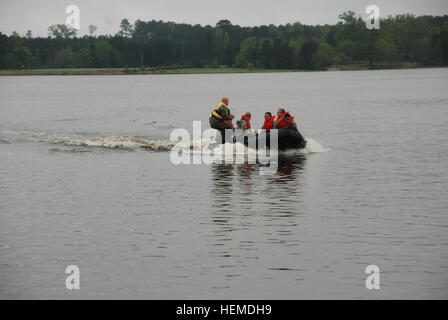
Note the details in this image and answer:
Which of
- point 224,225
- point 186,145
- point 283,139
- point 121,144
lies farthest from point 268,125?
point 224,225

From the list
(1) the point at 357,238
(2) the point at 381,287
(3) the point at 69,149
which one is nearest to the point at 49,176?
(3) the point at 69,149

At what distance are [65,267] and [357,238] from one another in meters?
5.50

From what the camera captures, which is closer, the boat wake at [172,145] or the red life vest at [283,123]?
the red life vest at [283,123]

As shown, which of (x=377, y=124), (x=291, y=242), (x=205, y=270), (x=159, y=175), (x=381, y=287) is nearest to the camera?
(x=381, y=287)

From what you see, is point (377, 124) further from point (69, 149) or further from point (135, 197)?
point (135, 197)

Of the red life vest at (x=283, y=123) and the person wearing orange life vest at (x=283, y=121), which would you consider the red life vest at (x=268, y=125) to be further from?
the red life vest at (x=283, y=123)

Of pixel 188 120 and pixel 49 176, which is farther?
pixel 188 120

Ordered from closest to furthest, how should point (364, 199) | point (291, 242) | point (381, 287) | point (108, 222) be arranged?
point (381, 287) < point (291, 242) < point (108, 222) < point (364, 199)

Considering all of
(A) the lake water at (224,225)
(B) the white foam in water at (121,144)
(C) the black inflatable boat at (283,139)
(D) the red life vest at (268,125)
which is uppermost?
(D) the red life vest at (268,125)

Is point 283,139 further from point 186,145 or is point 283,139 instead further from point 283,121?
point 186,145

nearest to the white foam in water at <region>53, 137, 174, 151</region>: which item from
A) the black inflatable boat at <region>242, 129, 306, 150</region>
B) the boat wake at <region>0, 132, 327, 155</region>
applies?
the boat wake at <region>0, 132, 327, 155</region>

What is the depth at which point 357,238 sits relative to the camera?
1342 centimetres

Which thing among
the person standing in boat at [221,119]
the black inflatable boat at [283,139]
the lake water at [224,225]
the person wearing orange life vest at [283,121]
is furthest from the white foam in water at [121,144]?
the person wearing orange life vest at [283,121]

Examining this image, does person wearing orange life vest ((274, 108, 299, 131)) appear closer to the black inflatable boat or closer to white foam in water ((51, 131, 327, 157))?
the black inflatable boat
